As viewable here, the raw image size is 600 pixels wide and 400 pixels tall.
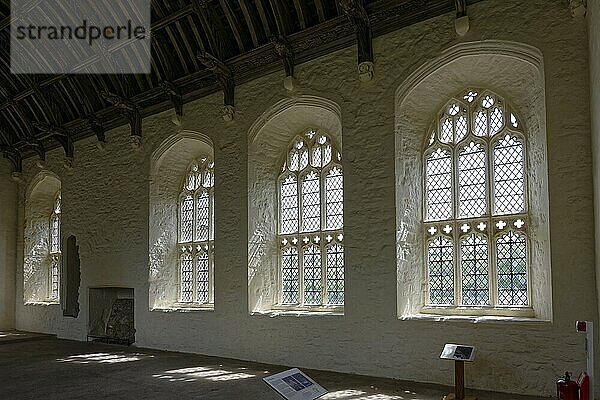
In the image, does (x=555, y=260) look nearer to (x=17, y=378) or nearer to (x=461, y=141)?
(x=461, y=141)

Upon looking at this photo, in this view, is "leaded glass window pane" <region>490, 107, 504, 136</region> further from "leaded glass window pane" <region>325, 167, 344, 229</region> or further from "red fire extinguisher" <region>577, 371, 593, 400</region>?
"red fire extinguisher" <region>577, 371, 593, 400</region>

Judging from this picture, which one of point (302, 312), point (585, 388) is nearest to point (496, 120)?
point (302, 312)

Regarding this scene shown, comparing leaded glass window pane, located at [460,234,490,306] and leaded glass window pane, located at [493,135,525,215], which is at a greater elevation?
leaded glass window pane, located at [493,135,525,215]

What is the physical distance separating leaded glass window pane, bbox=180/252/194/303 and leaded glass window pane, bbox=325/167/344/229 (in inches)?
133

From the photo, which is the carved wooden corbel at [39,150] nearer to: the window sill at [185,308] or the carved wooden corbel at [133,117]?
the carved wooden corbel at [133,117]

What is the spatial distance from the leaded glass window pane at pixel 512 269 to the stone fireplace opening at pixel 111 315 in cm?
717

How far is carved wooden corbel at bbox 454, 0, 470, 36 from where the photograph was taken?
277 inches

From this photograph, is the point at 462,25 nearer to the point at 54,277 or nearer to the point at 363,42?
the point at 363,42

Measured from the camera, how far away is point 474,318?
6.93 m

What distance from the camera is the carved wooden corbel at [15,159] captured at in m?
15.3

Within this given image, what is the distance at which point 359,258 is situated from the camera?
26.1 feet

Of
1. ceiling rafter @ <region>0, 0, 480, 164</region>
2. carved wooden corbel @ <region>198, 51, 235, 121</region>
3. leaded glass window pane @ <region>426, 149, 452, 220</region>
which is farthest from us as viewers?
carved wooden corbel @ <region>198, 51, 235, 121</region>

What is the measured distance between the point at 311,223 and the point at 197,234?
9.32ft

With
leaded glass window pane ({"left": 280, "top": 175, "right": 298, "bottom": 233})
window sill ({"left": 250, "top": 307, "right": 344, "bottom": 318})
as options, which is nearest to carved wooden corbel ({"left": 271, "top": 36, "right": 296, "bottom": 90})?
leaded glass window pane ({"left": 280, "top": 175, "right": 298, "bottom": 233})
